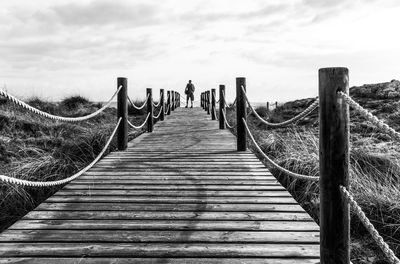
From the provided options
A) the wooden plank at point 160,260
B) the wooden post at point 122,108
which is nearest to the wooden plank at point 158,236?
the wooden plank at point 160,260

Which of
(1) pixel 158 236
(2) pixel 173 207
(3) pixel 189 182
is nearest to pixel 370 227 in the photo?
(1) pixel 158 236

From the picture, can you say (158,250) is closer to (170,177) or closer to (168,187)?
(168,187)

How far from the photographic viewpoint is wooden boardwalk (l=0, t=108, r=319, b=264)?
2.50 metres

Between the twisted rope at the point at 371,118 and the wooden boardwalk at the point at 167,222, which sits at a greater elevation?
the twisted rope at the point at 371,118

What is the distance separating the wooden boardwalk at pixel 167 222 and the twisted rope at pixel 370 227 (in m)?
0.62

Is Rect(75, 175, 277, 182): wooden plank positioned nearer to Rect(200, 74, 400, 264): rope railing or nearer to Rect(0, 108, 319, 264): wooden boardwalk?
Rect(0, 108, 319, 264): wooden boardwalk

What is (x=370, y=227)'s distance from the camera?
187 cm

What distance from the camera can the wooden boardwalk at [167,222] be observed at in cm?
250

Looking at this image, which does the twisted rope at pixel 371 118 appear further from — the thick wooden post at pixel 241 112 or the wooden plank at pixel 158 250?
the thick wooden post at pixel 241 112

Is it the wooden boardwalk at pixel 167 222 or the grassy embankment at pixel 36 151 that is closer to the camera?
the wooden boardwalk at pixel 167 222

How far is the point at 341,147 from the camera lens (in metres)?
2.05

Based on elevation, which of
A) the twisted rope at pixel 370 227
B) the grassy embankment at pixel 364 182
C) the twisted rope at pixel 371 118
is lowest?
the grassy embankment at pixel 364 182

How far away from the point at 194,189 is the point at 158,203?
58cm

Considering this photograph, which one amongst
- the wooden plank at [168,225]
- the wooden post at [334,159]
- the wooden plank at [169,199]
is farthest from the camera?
the wooden plank at [169,199]
